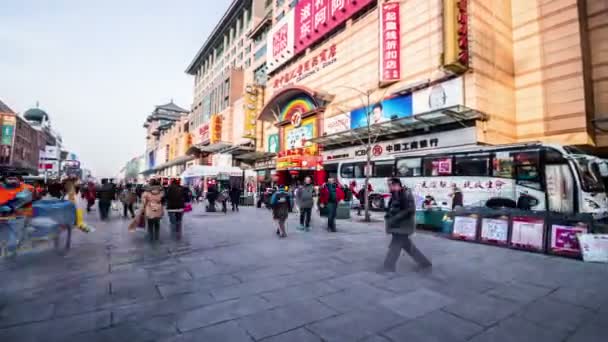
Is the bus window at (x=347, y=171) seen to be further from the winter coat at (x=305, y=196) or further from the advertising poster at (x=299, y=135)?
the winter coat at (x=305, y=196)

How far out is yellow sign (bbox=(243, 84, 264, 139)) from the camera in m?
39.8

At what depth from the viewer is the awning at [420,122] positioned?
17.0 metres

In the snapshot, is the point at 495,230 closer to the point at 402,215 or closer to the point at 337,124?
the point at 402,215

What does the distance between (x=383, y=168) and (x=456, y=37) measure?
9120 mm

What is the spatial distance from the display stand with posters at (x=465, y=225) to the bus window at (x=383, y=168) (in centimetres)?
795

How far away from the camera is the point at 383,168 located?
56.0ft

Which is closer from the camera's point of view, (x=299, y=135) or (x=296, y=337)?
(x=296, y=337)

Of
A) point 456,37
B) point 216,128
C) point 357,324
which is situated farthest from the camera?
point 216,128

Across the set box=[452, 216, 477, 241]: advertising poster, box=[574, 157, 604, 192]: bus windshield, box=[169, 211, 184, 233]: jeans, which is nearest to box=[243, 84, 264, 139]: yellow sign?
box=[169, 211, 184, 233]: jeans

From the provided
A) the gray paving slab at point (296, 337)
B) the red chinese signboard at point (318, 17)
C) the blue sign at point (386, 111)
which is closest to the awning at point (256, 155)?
the red chinese signboard at point (318, 17)

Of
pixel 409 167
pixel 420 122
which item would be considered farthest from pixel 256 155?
pixel 409 167

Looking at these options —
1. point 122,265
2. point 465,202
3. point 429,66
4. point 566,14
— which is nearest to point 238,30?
point 429,66

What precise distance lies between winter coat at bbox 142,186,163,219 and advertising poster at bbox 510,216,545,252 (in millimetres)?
9336

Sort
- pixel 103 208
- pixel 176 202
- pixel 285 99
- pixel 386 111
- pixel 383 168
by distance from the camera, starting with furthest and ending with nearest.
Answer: pixel 285 99 → pixel 386 111 → pixel 383 168 → pixel 103 208 → pixel 176 202
